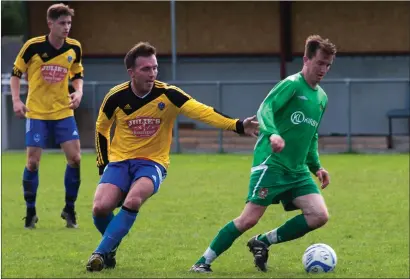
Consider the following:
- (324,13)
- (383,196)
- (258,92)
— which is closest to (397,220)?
(383,196)

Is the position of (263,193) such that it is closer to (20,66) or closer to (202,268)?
(202,268)

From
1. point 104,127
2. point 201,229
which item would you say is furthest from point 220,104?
point 104,127

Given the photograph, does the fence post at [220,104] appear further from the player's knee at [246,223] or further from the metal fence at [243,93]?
the player's knee at [246,223]

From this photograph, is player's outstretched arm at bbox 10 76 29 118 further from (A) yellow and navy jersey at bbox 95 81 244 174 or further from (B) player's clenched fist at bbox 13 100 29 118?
(A) yellow and navy jersey at bbox 95 81 244 174

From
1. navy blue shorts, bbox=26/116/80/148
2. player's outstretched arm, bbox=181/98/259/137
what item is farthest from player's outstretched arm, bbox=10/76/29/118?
player's outstretched arm, bbox=181/98/259/137

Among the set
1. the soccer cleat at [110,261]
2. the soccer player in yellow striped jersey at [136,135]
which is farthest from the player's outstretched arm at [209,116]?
the soccer cleat at [110,261]

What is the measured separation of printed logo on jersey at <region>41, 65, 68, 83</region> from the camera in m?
11.4

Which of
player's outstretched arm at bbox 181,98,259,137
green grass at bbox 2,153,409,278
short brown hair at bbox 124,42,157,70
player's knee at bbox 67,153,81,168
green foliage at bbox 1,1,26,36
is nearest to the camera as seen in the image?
player's outstretched arm at bbox 181,98,259,137

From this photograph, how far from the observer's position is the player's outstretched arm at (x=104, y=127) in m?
8.59

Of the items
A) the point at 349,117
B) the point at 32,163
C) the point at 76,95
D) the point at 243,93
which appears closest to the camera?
the point at 76,95

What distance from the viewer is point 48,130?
Result: 1159cm

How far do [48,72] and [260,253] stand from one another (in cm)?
394

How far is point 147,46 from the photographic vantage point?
8.39 meters

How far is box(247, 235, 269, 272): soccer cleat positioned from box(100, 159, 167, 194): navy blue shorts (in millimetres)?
890
